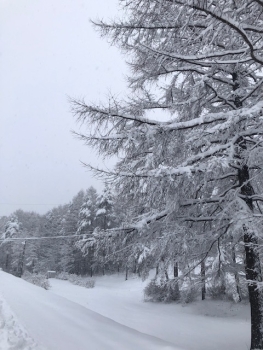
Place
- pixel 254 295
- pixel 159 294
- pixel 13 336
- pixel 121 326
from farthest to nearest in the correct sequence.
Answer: pixel 159 294, pixel 121 326, pixel 254 295, pixel 13 336

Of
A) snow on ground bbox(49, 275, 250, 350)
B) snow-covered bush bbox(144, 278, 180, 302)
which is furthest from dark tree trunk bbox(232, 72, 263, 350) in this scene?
snow-covered bush bbox(144, 278, 180, 302)

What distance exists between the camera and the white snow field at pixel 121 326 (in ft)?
14.9

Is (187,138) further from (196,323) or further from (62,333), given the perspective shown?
(196,323)

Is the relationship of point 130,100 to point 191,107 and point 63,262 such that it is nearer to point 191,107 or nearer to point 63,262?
point 191,107

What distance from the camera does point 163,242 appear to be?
17.5 feet

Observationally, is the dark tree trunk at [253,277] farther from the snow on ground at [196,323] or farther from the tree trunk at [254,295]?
the snow on ground at [196,323]

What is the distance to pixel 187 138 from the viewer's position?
503cm

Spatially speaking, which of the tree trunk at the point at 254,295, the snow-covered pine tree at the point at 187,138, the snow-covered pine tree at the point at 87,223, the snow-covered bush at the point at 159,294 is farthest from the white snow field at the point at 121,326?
the snow-covered pine tree at the point at 87,223

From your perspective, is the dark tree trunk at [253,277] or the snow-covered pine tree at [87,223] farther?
the snow-covered pine tree at [87,223]

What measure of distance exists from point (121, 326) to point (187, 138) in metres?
4.49

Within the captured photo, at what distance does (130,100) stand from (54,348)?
15.7 ft

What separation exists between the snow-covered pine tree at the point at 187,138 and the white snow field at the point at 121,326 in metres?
1.87

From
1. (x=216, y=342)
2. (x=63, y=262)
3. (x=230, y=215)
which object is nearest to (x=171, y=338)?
(x=216, y=342)

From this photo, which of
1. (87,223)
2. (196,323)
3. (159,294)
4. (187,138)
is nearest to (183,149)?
(187,138)
